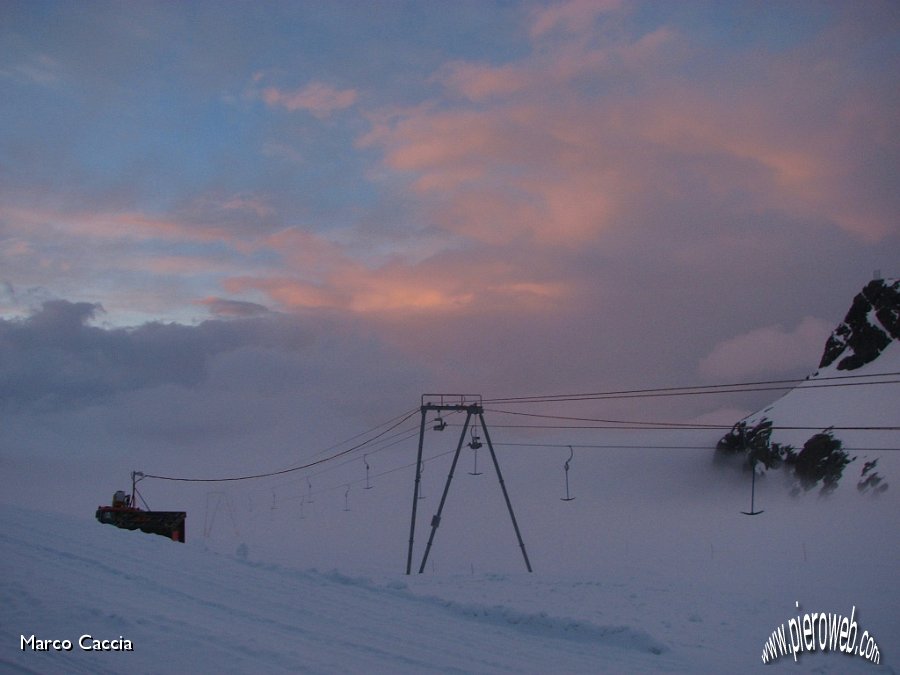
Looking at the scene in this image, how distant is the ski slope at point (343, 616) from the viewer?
41.0 ft

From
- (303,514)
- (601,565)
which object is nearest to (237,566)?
(601,565)

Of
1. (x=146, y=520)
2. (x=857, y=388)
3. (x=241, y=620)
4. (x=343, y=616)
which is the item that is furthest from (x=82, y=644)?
(x=857, y=388)

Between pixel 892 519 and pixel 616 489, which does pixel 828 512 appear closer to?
pixel 892 519

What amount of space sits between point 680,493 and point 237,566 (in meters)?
71.7

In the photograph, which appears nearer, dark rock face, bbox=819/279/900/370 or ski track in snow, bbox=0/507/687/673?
ski track in snow, bbox=0/507/687/673

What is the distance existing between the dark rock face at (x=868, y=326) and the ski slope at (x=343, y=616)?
5801 centimetres

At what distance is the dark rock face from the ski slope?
5801 cm

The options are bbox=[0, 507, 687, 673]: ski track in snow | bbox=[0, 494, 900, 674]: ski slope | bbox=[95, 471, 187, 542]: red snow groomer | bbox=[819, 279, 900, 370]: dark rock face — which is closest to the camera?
bbox=[0, 507, 687, 673]: ski track in snow

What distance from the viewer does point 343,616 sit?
56.9ft

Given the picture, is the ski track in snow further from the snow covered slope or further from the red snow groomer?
the snow covered slope

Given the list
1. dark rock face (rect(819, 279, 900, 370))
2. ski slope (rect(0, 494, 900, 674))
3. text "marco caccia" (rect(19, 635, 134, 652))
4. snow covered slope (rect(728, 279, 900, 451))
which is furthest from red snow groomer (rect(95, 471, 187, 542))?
dark rock face (rect(819, 279, 900, 370))

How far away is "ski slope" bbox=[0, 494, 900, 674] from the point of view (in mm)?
12492

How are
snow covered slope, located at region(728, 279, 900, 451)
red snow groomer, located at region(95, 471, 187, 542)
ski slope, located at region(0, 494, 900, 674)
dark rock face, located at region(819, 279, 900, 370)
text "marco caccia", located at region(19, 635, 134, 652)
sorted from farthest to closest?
dark rock face, located at region(819, 279, 900, 370) → snow covered slope, located at region(728, 279, 900, 451) → red snow groomer, located at region(95, 471, 187, 542) → ski slope, located at region(0, 494, 900, 674) → text "marco caccia", located at region(19, 635, 134, 652)

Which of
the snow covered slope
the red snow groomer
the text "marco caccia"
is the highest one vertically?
the snow covered slope
